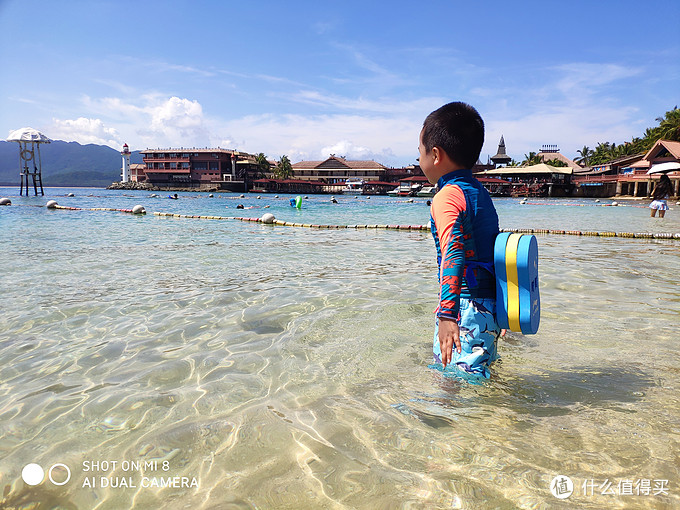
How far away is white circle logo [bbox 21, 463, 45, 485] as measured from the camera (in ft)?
6.63

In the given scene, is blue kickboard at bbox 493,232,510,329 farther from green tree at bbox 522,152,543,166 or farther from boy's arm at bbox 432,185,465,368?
green tree at bbox 522,152,543,166

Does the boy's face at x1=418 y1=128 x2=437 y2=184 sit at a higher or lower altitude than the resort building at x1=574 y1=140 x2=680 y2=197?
lower

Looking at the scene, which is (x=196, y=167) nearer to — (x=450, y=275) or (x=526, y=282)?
(x=450, y=275)

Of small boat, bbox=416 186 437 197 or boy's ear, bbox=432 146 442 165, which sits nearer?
boy's ear, bbox=432 146 442 165

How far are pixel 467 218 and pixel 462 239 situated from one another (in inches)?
6.3

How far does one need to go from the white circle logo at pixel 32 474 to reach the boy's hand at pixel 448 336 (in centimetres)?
209

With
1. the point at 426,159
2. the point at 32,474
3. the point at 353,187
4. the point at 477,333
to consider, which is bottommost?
the point at 32,474

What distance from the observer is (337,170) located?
9838 centimetres

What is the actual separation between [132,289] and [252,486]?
15.7ft

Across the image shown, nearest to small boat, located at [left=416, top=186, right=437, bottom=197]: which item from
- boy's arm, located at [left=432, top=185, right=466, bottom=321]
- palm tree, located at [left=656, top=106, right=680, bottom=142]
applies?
palm tree, located at [left=656, top=106, right=680, bottom=142]

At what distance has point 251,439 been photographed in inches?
91.4

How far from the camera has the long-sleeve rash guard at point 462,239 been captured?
2.25m

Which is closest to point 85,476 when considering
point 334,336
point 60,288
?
point 334,336

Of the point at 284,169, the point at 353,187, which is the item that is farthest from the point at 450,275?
the point at 284,169
